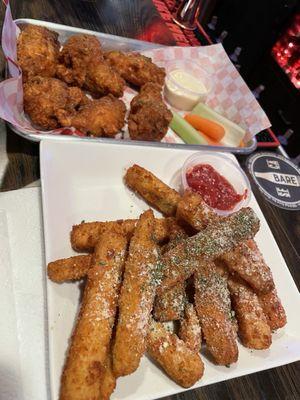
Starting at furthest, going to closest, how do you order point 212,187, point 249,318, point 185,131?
point 185,131
point 212,187
point 249,318

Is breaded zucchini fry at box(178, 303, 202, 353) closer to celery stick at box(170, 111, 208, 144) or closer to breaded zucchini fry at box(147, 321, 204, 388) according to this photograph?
breaded zucchini fry at box(147, 321, 204, 388)

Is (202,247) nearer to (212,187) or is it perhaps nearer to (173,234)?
(173,234)

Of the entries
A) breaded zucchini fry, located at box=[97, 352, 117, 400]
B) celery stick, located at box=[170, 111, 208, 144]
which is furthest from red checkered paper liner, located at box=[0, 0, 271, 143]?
breaded zucchini fry, located at box=[97, 352, 117, 400]

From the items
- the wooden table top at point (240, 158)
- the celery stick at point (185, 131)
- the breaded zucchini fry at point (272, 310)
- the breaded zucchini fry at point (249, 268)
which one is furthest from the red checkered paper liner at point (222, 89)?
the breaded zucchini fry at point (272, 310)

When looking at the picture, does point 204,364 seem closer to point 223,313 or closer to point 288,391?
point 223,313

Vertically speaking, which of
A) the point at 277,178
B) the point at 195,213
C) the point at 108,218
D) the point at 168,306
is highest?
the point at 195,213

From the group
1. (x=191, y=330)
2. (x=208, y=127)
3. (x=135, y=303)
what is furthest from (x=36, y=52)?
(x=191, y=330)

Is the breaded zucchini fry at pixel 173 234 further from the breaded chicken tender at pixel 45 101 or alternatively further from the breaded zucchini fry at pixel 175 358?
the breaded chicken tender at pixel 45 101
